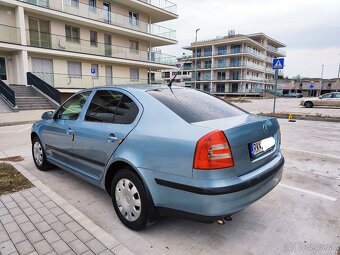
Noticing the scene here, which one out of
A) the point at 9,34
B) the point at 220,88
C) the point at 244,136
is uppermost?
the point at 9,34

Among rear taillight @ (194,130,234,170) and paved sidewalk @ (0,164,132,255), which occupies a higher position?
rear taillight @ (194,130,234,170)

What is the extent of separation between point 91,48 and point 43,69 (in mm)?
5187

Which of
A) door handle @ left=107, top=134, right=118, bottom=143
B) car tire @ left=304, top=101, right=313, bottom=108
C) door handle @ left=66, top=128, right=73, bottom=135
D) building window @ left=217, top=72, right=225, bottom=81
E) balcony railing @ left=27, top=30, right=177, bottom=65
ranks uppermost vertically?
balcony railing @ left=27, top=30, right=177, bottom=65

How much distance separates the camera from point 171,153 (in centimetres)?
231

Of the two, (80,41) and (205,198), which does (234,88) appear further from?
(205,198)

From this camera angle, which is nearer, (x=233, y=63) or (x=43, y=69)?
(x=43, y=69)

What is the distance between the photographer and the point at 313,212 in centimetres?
319

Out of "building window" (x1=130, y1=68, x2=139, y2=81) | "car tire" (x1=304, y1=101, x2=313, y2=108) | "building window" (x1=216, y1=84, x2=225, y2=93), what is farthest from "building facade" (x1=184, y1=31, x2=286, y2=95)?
"car tire" (x1=304, y1=101, x2=313, y2=108)

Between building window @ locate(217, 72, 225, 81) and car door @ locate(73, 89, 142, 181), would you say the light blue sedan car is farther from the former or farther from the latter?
building window @ locate(217, 72, 225, 81)

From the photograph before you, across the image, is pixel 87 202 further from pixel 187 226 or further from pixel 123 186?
pixel 187 226

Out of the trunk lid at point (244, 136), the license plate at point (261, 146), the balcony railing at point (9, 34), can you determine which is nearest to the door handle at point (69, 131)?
the trunk lid at point (244, 136)

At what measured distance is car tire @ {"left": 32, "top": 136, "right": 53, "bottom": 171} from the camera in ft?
14.9

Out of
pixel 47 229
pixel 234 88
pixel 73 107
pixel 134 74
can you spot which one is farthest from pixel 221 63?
pixel 47 229

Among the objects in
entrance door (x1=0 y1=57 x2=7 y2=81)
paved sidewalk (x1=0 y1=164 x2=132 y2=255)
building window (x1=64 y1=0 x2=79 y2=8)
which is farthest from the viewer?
building window (x1=64 y1=0 x2=79 y2=8)
